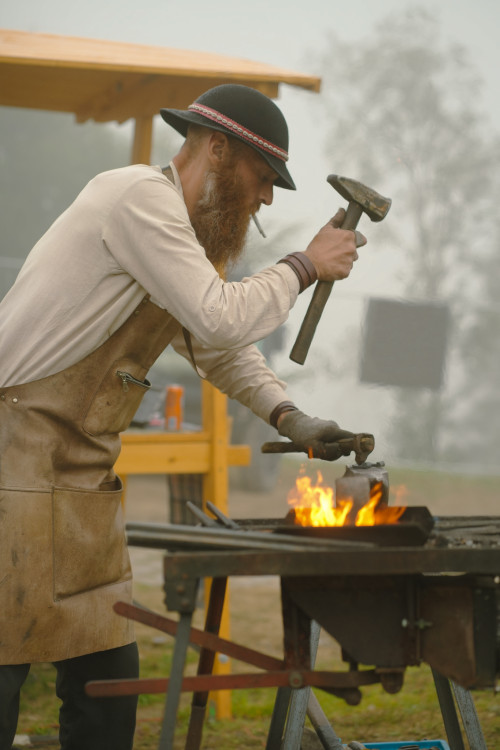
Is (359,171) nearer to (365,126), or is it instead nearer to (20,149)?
(365,126)

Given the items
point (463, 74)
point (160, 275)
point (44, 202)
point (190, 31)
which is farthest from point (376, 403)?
point (44, 202)

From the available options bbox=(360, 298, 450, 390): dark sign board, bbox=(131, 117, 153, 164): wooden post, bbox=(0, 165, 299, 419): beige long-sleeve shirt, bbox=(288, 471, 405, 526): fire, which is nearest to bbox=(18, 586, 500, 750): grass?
bbox=(288, 471, 405, 526): fire

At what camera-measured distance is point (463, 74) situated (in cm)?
1472

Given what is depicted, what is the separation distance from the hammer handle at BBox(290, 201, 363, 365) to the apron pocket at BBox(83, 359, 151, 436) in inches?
17.6

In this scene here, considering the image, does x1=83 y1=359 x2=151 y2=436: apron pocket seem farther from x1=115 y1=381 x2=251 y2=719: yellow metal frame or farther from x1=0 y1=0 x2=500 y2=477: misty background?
x1=0 y1=0 x2=500 y2=477: misty background

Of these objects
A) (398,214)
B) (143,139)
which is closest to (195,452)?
(143,139)

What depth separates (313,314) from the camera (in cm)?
252

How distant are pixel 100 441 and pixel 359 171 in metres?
9.92

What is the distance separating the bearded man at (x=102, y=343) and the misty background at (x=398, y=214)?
478 centimetres

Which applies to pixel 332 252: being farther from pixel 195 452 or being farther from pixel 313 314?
pixel 195 452

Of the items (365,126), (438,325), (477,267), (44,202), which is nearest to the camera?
(438,325)

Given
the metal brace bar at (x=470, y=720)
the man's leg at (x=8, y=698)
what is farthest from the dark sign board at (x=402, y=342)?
the man's leg at (x=8, y=698)

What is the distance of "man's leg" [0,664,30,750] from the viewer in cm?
220

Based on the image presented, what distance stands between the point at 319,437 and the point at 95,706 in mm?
937
